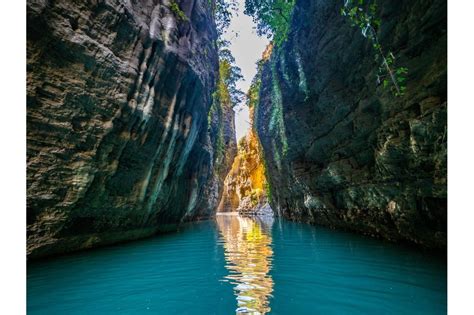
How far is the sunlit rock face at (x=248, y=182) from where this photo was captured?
3838cm

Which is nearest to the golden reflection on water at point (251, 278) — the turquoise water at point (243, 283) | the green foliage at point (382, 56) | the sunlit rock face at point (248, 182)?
the turquoise water at point (243, 283)

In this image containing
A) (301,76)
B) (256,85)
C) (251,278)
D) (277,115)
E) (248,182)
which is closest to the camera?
(251,278)

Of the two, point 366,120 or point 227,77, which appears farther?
point 227,77

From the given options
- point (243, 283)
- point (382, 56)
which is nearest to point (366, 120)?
point (382, 56)

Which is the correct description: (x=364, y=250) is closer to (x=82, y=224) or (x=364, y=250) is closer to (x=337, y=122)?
(x=337, y=122)

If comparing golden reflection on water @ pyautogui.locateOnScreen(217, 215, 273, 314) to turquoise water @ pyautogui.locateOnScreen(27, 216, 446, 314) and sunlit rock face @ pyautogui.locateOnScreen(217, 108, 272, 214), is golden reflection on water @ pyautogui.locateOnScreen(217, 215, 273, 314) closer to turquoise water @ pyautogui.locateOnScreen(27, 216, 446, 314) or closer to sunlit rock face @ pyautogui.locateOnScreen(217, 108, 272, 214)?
turquoise water @ pyautogui.locateOnScreen(27, 216, 446, 314)

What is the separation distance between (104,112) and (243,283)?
530 centimetres

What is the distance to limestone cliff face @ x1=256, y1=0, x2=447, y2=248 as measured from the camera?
4.66m

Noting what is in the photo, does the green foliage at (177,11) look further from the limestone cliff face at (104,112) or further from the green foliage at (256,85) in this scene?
the green foliage at (256,85)

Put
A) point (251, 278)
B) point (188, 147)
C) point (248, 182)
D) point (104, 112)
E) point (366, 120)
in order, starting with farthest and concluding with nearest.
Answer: point (248, 182)
point (188, 147)
point (366, 120)
point (104, 112)
point (251, 278)

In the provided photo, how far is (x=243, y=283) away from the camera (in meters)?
3.85

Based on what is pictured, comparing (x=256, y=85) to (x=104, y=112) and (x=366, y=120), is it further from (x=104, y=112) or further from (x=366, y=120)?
(x=104, y=112)

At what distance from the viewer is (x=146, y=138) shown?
25.8 ft

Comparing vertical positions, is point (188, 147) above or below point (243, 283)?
above
